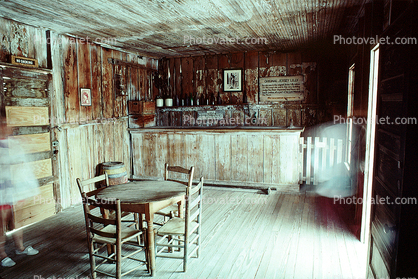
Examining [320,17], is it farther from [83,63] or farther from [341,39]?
[83,63]

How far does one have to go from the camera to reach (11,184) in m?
3.93

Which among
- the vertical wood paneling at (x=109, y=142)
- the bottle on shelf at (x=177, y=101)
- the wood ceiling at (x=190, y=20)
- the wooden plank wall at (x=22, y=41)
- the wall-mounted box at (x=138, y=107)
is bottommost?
the vertical wood paneling at (x=109, y=142)

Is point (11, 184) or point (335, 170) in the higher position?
point (11, 184)

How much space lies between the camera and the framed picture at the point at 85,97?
5176mm

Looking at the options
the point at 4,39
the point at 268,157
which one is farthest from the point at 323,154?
the point at 4,39

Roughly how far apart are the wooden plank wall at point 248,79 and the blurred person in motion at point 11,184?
3.90m

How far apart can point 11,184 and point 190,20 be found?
350 centimetres

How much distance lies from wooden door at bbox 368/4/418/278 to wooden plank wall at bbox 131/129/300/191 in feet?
10.5

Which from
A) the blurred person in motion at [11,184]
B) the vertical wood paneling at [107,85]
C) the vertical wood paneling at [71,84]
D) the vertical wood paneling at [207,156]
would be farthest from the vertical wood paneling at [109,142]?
the vertical wood paneling at [207,156]

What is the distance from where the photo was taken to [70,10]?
146 inches

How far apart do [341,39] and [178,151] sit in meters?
4.09

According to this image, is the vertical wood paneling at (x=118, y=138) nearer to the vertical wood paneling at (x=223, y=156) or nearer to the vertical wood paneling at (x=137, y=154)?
the vertical wood paneling at (x=137, y=154)

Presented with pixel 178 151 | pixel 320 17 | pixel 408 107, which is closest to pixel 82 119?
pixel 178 151

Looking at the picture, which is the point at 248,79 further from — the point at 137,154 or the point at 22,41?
the point at 22,41
